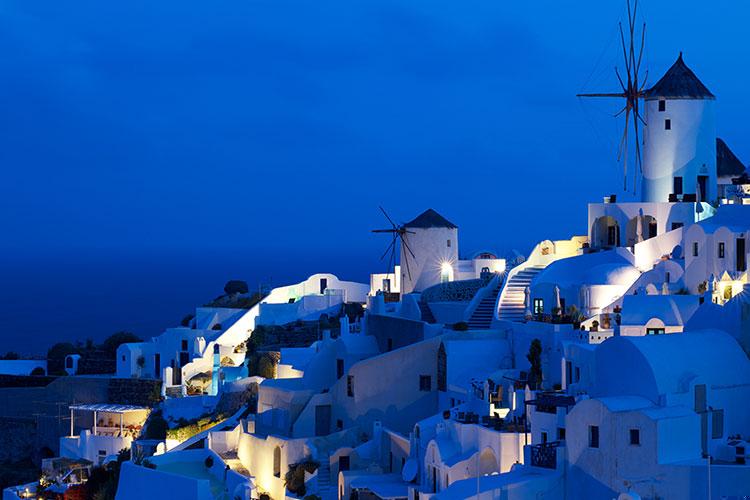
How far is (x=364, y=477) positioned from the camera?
36.9 m

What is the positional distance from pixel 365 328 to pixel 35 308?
83.3 m

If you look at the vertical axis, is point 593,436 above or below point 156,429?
above

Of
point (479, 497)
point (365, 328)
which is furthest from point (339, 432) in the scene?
point (479, 497)

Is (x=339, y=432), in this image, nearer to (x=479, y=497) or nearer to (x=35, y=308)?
(x=479, y=497)

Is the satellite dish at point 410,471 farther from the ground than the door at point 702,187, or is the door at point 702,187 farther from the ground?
the door at point 702,187

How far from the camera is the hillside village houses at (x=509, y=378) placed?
30297 mm

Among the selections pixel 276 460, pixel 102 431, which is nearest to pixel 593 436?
pixel 276 460

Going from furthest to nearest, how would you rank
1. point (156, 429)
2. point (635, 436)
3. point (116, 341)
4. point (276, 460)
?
point (116, 341), point (156, 429), point (276, 460), point (635, 436)

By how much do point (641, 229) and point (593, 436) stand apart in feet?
45.0

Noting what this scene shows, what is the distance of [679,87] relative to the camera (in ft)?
142

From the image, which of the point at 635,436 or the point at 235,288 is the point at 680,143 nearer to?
the point at 635,436

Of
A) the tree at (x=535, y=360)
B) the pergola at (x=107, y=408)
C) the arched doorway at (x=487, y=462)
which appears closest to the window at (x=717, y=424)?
the arched doorway at (x=487, y=462)

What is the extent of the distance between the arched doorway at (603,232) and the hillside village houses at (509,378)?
0.08m

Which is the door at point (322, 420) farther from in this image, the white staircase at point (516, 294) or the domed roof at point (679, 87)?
the domed roof at point (679, 87)
